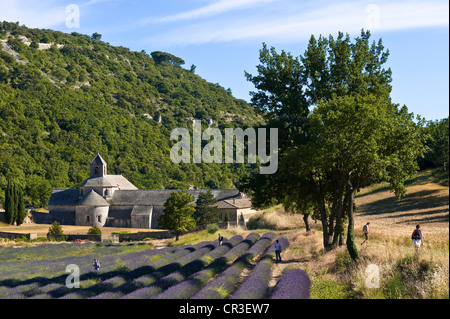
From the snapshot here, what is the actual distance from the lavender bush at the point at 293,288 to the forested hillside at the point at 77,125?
8565 cm

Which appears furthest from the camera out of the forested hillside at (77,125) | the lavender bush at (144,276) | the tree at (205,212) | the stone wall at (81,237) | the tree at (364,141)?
the forested hillside at (77,125)

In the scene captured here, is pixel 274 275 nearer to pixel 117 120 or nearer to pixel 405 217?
pixel 405 217

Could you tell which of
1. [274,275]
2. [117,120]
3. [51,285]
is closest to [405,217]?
[274,275]

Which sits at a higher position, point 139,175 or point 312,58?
point 312,58

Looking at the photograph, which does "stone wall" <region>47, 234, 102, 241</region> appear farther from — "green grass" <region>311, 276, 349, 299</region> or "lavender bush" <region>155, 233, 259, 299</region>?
"green grass" <region>311, 276, 349, 299</region>

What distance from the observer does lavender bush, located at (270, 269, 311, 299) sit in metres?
13.2

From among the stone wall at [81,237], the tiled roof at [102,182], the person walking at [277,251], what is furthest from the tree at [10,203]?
the person walking at [277,251]

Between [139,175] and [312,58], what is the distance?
9822cm

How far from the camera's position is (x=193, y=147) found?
144 metres

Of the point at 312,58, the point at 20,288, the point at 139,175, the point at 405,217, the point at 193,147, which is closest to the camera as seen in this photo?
the point at 20,288

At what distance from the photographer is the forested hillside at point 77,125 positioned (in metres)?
107

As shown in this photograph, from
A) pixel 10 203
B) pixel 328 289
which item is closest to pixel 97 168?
pixel 10 203

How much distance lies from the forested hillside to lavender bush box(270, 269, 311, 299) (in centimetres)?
8565

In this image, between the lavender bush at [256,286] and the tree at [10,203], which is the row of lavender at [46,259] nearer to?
the lavender bush at [256,286]
